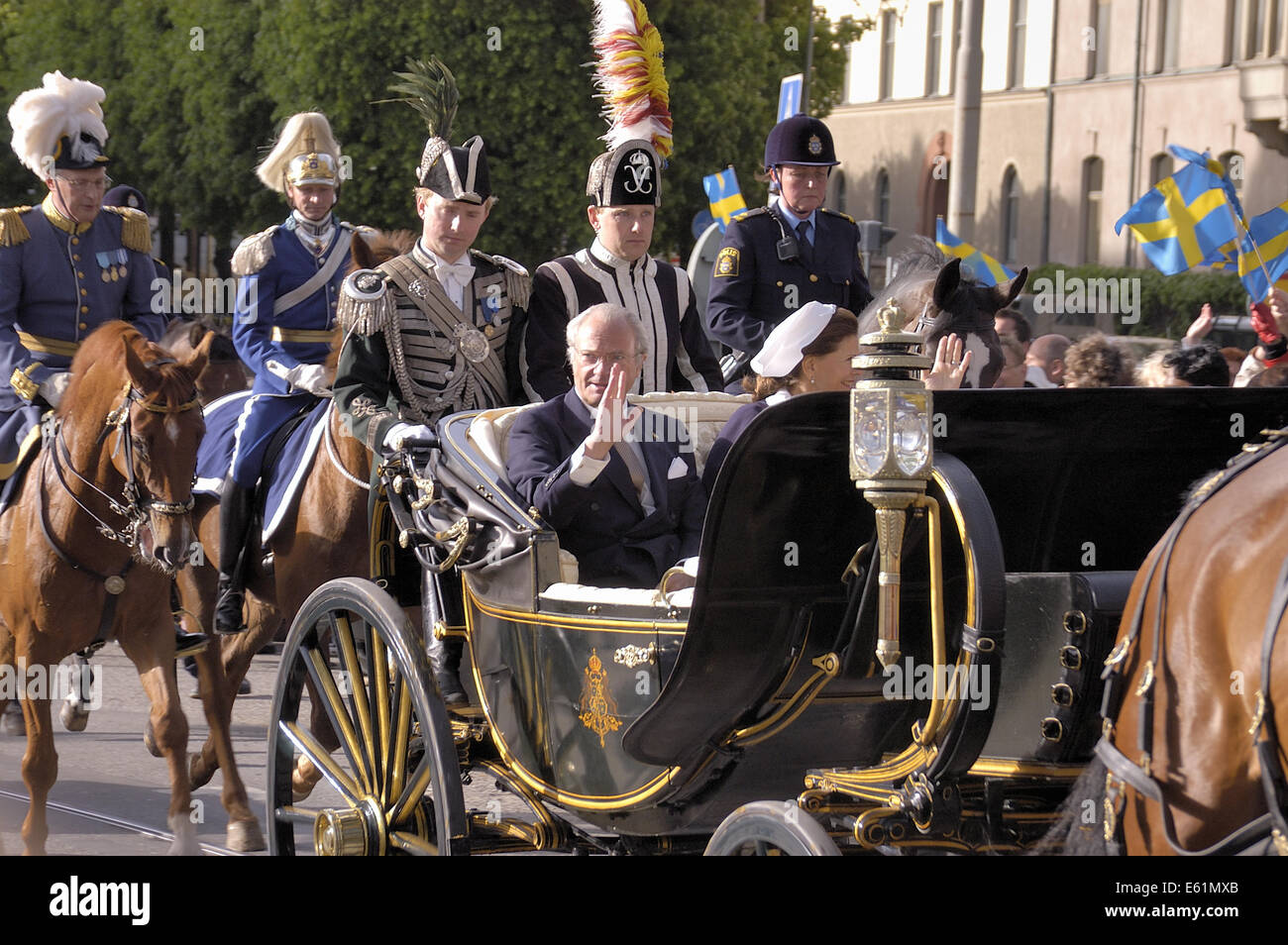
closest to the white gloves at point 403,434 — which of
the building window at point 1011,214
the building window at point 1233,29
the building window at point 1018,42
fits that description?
the building window at point 1233,29

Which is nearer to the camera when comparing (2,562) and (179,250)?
(2,562)

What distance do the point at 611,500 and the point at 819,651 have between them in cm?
94

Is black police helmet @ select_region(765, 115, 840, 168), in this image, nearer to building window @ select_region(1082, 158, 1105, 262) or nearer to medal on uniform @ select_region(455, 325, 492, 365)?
medal on uniform @ select_region(455, 325, 492, 365)

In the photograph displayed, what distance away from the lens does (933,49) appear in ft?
133

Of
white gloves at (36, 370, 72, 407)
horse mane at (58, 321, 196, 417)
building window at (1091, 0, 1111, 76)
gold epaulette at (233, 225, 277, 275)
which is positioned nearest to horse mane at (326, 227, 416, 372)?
gold epaulette at (233, 225, 277, 275)

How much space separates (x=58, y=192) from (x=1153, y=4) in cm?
3121

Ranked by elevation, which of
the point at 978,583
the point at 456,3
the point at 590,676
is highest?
the point at 456,3

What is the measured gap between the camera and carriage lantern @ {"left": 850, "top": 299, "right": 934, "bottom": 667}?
3.13 meters

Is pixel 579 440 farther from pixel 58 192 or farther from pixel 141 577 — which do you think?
pixel 58 192

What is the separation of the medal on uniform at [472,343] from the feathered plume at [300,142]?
1.83 m

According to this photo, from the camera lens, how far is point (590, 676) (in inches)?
155

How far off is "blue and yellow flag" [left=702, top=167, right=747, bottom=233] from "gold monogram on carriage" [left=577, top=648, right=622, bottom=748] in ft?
33.1

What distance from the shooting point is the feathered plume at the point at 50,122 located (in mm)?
6672
